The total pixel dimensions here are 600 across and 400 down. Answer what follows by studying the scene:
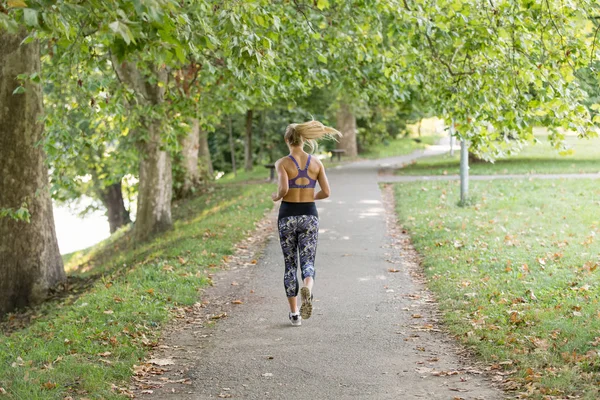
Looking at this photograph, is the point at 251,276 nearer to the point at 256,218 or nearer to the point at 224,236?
the point at 224,236

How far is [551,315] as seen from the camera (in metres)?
7.70

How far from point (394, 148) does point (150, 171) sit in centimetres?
3194

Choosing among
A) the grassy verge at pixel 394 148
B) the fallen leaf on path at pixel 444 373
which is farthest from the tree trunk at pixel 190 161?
the fallen leaf on path at pixel 444 373

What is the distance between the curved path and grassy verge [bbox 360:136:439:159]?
29176mm

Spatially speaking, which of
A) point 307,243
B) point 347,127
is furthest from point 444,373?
point 347,127

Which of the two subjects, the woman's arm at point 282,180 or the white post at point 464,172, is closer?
the woman's arm at point 282,180

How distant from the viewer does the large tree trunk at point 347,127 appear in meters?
36.8

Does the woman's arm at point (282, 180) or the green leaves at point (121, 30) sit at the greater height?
the green leaves at point (121, 30)

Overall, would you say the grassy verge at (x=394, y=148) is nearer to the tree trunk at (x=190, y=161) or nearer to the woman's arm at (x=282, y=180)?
the tree trunk at (x=190, y=161)

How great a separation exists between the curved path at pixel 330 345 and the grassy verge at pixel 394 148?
29176 mm

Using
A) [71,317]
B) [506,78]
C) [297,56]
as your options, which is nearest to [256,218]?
[297,56]

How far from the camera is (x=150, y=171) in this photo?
1761cm

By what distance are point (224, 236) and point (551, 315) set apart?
27.0 ft

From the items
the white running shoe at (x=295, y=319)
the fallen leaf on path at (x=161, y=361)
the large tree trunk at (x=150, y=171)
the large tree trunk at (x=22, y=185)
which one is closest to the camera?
the fallen leaf on path at (x=161, y=361)
